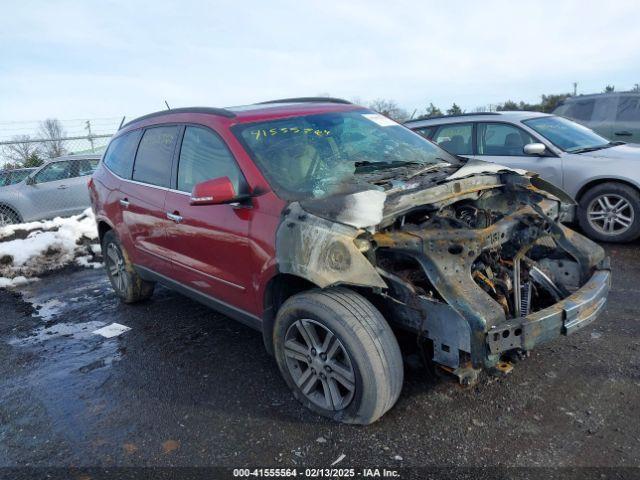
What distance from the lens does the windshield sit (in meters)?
3.23

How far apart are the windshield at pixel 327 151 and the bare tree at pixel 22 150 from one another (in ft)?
34.6

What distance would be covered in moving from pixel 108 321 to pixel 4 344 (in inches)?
34.8

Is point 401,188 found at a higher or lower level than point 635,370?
higher

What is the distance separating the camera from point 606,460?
2.45 metres

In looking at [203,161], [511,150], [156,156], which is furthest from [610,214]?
[156,156]

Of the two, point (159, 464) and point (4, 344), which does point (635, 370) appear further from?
point (4, 344)

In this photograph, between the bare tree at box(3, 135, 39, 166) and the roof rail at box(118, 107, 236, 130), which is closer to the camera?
the roof rail at box(118, 107, 236, 130)

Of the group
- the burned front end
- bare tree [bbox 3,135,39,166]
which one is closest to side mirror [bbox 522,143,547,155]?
the burned front end

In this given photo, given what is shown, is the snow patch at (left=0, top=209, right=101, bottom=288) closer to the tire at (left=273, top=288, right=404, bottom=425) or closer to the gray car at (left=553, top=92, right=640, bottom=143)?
the tire at (left=273, top=288, right=404, bottom=425)

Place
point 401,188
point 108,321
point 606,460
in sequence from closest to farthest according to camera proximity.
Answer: point 606,460 → point 401,188 → point 108,321

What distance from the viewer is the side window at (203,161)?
11.1 ft

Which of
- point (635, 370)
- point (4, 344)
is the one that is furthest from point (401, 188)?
point (4, 344)

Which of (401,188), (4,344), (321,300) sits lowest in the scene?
(4,344)

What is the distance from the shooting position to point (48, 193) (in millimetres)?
9641
